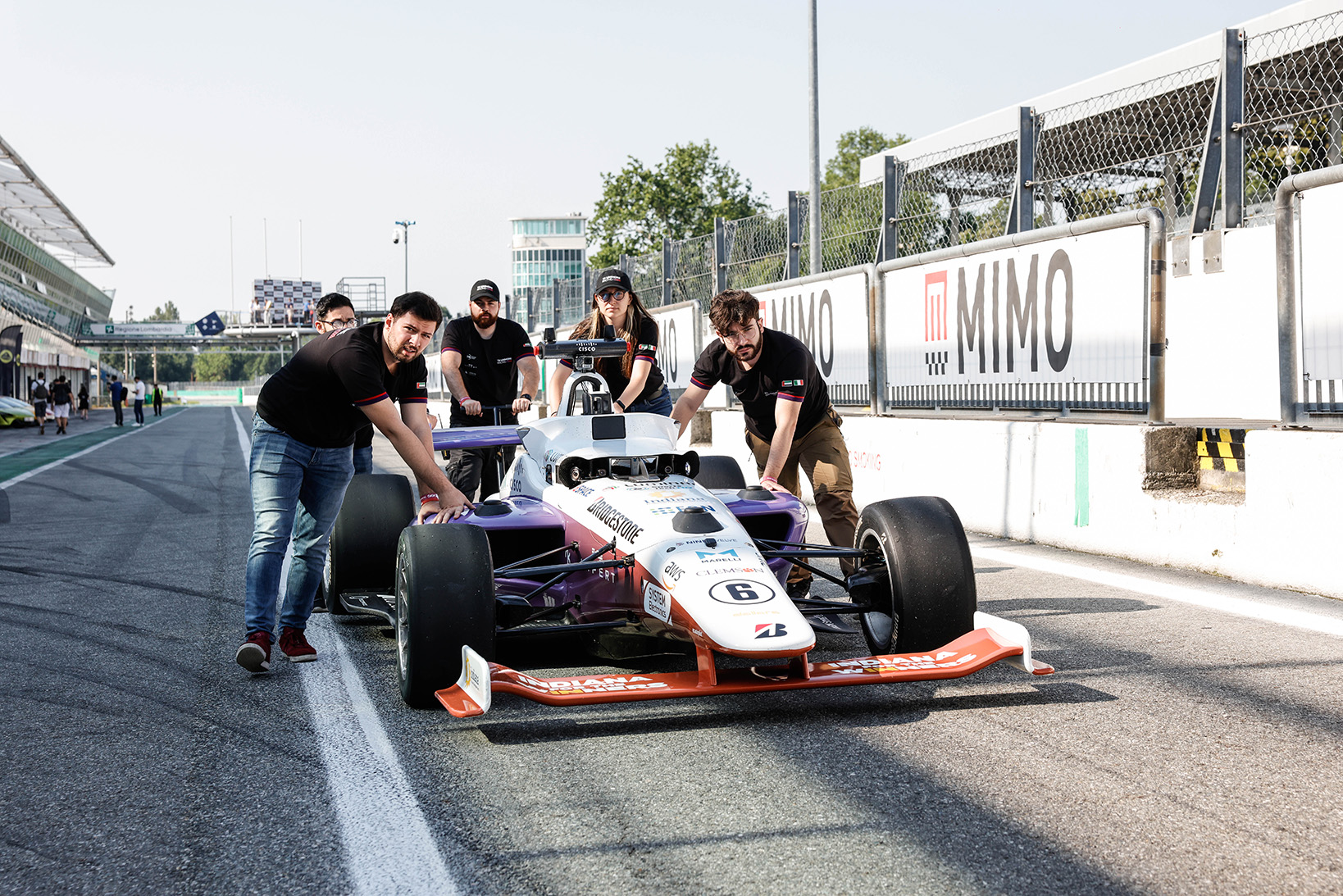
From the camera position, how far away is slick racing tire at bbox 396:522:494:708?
4188 mm

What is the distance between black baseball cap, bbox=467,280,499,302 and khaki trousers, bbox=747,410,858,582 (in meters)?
1.82

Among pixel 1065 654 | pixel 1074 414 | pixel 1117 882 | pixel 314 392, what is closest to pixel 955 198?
pixel 1074 414

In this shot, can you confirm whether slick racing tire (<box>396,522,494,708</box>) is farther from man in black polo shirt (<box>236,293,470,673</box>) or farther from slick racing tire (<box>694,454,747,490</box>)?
Result: slick racing tire (<box>694,454,747,490</box>)

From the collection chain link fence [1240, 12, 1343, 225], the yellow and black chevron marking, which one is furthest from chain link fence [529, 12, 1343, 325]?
the yellow and black chevron marking

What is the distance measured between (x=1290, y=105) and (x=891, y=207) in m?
3.90

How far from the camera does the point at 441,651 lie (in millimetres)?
4195

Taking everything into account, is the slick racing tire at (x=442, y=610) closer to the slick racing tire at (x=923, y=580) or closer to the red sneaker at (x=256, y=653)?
the red sneaker at (x=256, y=653)

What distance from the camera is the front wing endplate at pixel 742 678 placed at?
154 inches

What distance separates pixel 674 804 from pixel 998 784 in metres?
0.90

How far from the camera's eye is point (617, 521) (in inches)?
189

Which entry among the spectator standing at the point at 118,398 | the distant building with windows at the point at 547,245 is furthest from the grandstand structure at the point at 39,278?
the distant building with windows at the point at 547,245

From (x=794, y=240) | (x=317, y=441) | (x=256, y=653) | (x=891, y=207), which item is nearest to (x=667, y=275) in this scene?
(x=794, y=240)

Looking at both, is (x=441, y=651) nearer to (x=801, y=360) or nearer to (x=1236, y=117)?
(x=801, y=360)

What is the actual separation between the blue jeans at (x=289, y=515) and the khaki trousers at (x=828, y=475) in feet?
7.21
